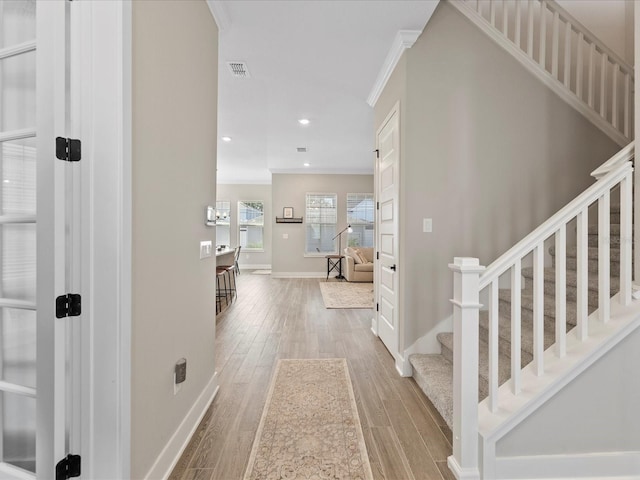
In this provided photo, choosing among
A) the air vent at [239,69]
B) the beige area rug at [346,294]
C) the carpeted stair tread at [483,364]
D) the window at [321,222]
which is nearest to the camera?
the carpeted stair tread at [483,364]

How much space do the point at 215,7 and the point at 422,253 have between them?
2.38m

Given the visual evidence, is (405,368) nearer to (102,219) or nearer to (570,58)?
(102,219)

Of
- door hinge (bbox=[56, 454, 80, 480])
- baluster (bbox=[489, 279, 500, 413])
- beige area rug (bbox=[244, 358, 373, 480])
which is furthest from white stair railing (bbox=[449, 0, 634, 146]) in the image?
door hinge (bbox=[56, 454, 80, 480])

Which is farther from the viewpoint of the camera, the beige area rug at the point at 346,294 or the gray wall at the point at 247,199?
the gray wall at the point at 247,199

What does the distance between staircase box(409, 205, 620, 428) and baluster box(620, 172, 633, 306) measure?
393mm

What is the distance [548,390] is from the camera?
1454mm

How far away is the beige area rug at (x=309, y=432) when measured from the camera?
61.0 inches

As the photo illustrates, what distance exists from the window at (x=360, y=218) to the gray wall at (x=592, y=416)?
7.31m

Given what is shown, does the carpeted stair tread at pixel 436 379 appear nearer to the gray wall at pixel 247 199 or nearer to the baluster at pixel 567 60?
the baluster at pixel 567 60

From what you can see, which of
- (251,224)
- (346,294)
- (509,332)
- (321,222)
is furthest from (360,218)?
(509,332)

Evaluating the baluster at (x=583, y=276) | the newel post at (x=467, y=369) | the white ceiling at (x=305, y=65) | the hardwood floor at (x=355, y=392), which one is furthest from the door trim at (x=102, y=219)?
the baluster at (x=583, y=276)

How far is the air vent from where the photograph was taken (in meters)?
3.09

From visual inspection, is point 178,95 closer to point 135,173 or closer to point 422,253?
point 135,173

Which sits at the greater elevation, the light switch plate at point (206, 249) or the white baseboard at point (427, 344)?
the light switch plate at point (206, 249)
